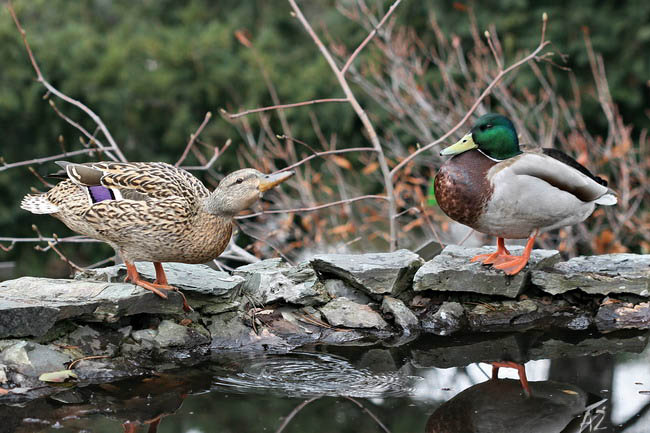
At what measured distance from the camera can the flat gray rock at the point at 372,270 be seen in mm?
3459

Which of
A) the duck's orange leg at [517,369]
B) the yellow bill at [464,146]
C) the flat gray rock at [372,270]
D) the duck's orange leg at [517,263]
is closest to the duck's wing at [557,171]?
the yellow bill at [464,146]

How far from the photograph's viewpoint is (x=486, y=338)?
3270mm

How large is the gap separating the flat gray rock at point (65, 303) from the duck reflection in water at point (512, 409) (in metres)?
1.18

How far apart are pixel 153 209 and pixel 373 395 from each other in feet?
3.40

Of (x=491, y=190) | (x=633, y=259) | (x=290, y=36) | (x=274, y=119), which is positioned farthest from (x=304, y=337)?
(x=290, y=36)

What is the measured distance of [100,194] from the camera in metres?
2.99

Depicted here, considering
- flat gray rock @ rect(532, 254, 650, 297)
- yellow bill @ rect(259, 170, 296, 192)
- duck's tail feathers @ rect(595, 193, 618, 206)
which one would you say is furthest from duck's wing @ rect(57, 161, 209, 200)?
duck's tail feathers @ rect(595, 193, 618, 206)

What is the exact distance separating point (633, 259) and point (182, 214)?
2099mm

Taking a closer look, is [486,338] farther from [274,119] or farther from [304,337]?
[274,119]

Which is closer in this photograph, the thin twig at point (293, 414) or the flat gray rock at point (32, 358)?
the thin twig at point (293, 414)

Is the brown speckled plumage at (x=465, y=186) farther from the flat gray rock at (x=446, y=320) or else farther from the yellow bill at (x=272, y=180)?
the yellow bill at (x=272, y=180)

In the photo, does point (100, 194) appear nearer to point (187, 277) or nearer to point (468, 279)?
point (187, 277)

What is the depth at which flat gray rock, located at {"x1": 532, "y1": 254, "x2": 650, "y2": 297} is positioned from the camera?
3.53 metres

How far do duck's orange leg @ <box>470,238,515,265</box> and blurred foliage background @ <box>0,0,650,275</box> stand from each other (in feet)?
12.7
